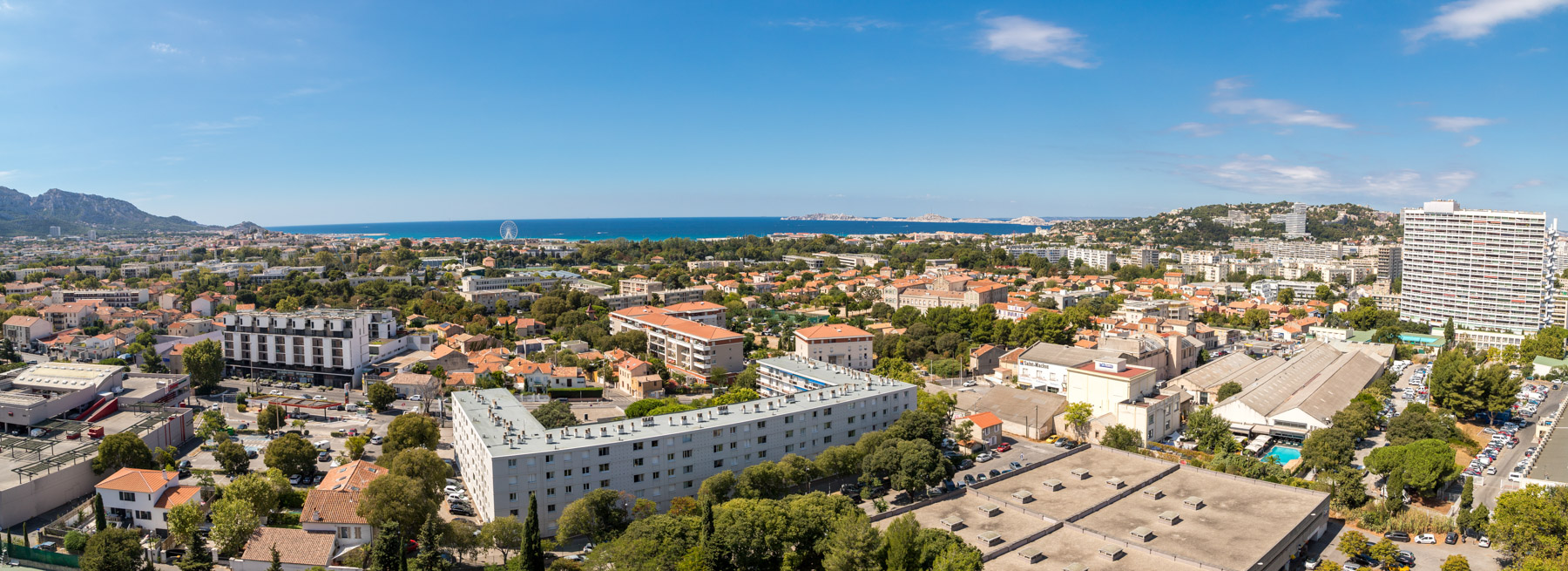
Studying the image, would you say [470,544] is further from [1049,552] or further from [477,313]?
[477,313]

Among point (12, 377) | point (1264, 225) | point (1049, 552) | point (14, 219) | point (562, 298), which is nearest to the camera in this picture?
point (1049, 552)

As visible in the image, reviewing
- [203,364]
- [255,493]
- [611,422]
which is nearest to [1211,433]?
[611,422]

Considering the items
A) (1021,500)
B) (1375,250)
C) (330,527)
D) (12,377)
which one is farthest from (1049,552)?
(1375,250)

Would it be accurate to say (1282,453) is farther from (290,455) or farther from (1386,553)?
(290,455)

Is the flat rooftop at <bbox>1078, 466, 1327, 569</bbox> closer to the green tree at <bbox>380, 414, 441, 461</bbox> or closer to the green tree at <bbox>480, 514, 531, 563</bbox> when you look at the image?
the green tree at <bbox>480, 514, 531, 563</bbox>

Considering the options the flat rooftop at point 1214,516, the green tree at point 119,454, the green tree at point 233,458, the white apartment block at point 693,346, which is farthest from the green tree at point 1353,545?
the green tree at point 119,454

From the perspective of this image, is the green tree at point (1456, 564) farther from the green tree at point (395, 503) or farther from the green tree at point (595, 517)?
the green tree at point (395, 503)
